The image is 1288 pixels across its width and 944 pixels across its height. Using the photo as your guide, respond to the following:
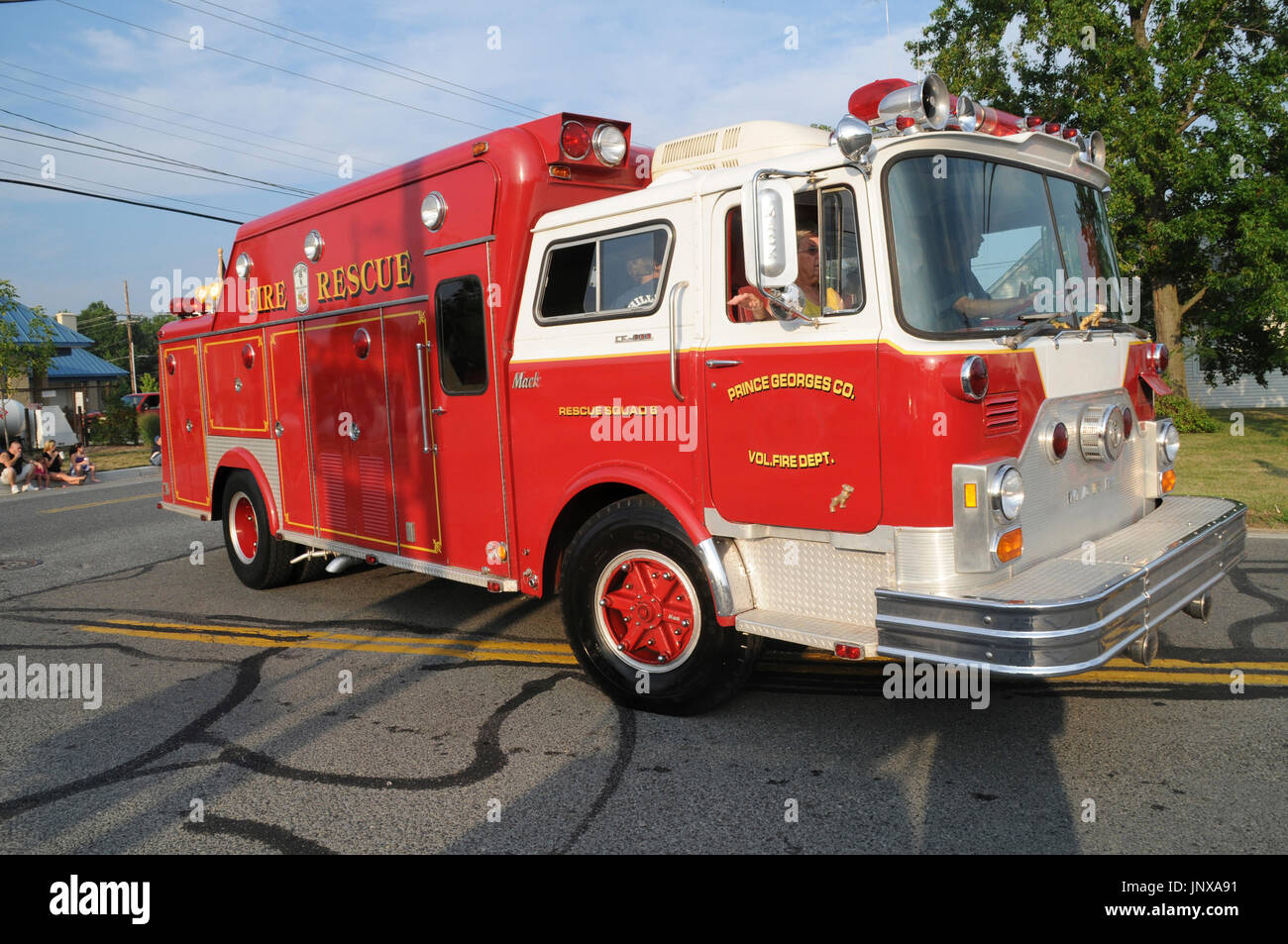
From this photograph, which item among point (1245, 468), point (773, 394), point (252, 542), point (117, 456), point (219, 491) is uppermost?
point (773, 394)

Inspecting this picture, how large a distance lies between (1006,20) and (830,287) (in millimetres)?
16744

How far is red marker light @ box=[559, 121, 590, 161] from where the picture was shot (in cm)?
542

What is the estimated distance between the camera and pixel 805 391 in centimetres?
414

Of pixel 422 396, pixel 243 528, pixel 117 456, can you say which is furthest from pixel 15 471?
pixel 422 396

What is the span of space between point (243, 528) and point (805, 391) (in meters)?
6.07

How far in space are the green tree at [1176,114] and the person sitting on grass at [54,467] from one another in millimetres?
18253

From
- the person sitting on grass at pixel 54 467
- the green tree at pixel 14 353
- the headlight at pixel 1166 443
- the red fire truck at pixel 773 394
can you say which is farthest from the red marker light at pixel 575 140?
the green tree at pixel 14 353

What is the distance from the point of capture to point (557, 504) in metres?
5.24

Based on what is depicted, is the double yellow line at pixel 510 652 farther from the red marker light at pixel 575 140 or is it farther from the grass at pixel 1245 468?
the grass at pixel 1245 468

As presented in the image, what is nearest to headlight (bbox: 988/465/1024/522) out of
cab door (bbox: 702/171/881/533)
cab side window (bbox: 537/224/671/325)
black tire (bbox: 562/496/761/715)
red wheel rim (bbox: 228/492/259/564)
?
cab door (bbox: 702/171/881/533)

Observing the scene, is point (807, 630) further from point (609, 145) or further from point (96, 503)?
point (96, 503)

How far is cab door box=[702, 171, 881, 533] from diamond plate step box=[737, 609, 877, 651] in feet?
1.35

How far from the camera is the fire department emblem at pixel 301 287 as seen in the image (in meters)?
7.11
